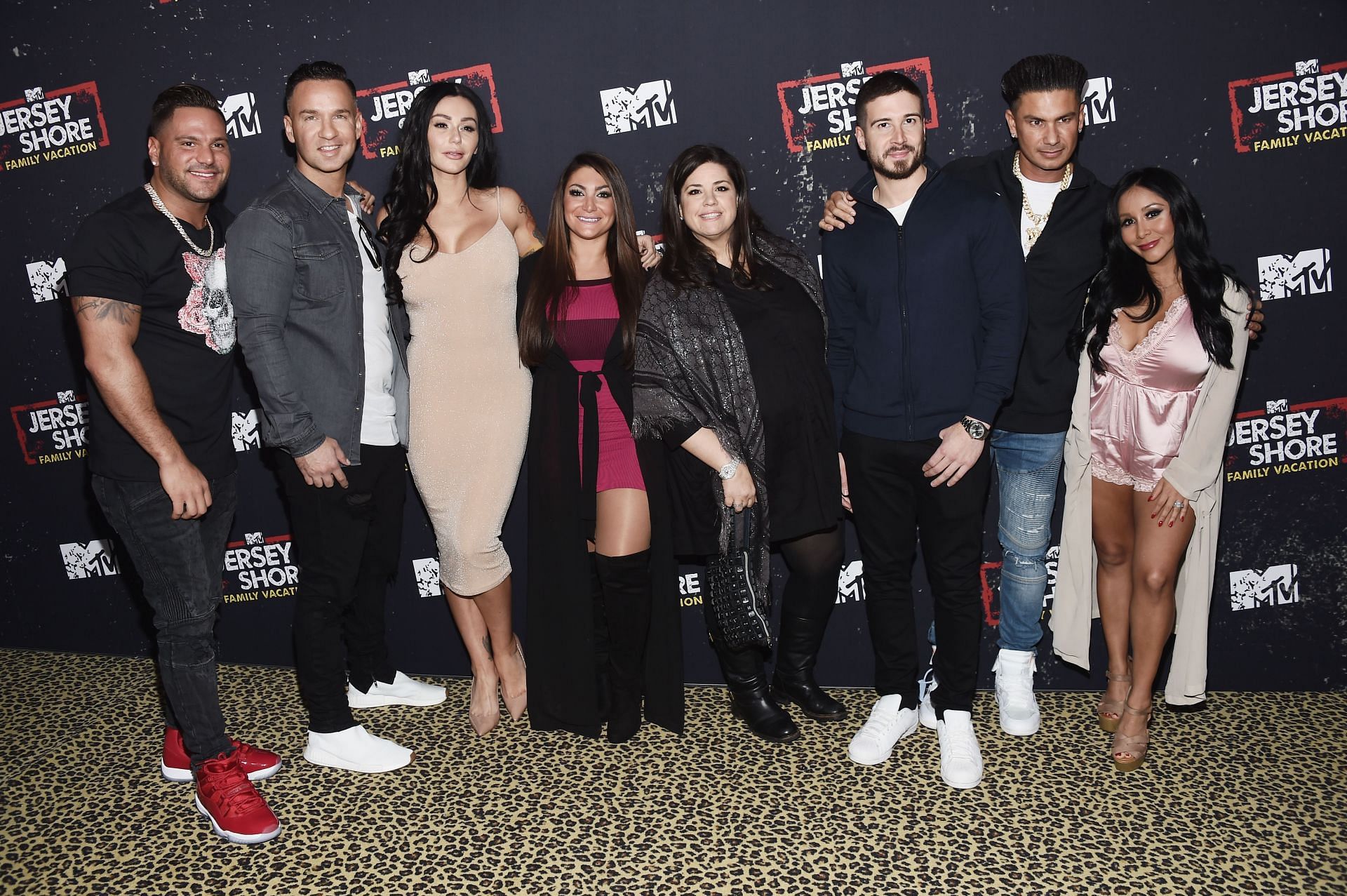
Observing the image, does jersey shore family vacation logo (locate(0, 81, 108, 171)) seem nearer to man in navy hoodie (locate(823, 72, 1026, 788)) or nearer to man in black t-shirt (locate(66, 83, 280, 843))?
man in black t-shirt (locate(66, 83, 280, 843))

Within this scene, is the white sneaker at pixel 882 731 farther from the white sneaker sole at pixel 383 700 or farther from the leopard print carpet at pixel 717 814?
the white sneaker sole at pixel 383 700

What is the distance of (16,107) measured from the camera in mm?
→ 3482

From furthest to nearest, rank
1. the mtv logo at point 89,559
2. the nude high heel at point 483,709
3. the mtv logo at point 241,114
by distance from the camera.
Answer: the mtv logo at point 89,559 → the mtv logo at point 241,114 → the nude high heel at point 483,709

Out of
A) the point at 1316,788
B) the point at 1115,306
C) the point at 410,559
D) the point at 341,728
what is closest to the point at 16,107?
the point at 410,559

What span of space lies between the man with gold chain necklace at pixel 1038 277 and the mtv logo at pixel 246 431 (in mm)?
2234

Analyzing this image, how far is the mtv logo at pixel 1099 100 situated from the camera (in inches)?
116

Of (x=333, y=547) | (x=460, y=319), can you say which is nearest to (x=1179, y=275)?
(x=460, y=319)

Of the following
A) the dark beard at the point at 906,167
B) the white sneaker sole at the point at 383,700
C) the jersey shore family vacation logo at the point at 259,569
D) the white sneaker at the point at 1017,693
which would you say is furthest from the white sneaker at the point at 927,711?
the jersey shore family vacation logo at the point at 259,569

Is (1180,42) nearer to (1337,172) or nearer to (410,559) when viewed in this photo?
(1337,172)

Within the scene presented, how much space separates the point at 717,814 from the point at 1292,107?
274cm

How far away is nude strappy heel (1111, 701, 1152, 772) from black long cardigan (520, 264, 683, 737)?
1.32m

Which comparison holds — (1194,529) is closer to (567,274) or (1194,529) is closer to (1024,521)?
(1024,521)

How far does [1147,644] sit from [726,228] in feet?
5.80

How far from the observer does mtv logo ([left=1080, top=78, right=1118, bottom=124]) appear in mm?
2947
